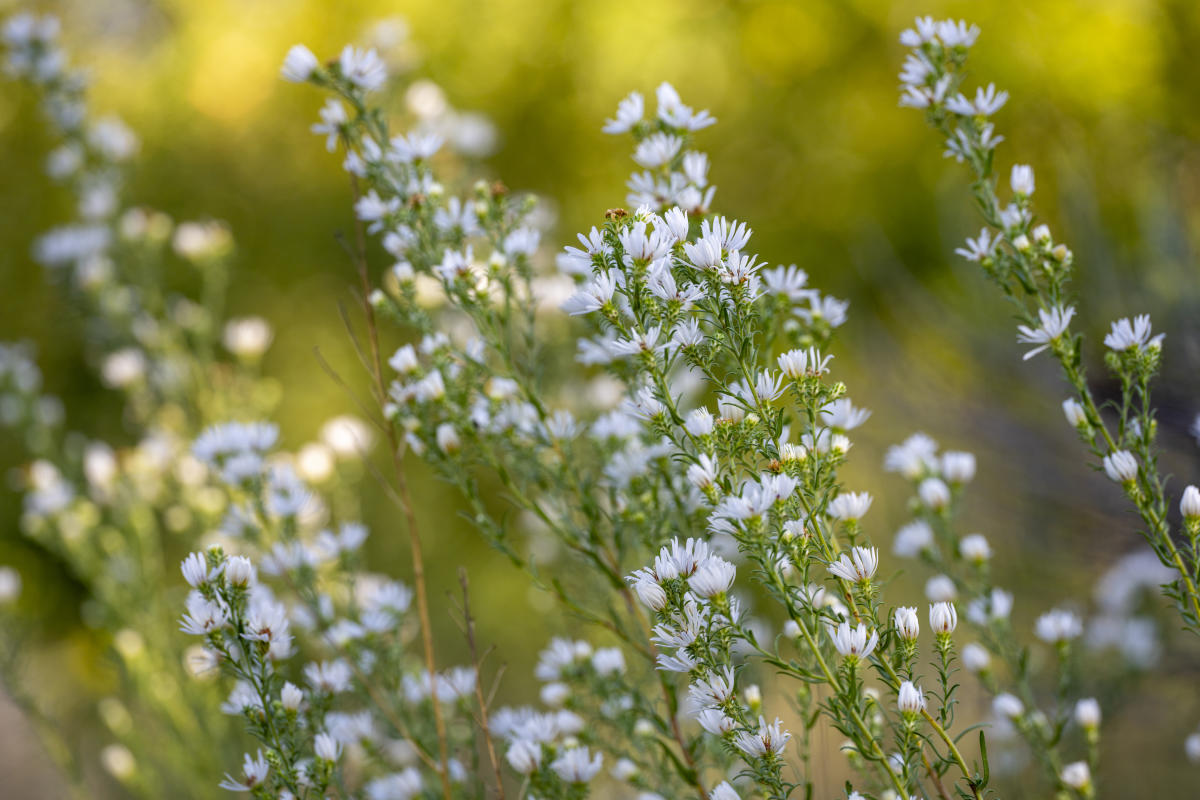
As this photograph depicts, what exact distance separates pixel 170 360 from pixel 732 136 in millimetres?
4332

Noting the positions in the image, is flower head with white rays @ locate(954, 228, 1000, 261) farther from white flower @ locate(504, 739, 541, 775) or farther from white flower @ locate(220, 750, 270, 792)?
white flower @ locate(220, 750, 270, 792)

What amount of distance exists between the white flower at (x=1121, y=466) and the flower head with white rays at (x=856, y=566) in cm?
38

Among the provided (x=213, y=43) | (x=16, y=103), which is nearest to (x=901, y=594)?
(x=213, y=43)

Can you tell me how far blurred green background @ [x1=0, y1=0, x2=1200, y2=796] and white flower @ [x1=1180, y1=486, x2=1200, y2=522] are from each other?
7.55 feet

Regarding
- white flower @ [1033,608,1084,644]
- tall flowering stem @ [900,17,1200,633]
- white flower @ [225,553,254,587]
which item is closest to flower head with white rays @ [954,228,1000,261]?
tall flowering stem @ [900,17,1200,633]

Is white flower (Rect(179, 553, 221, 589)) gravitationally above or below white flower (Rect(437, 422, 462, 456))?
below

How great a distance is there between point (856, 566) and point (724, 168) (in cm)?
546

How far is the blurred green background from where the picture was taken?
12.6 feet

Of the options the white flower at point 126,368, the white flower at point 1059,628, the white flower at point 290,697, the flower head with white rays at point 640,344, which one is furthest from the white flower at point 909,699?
the white flower at point 126,368

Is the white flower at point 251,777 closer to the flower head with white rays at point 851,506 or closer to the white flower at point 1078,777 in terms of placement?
the flower head with white rays at point 851,506

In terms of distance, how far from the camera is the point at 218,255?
8.99ft

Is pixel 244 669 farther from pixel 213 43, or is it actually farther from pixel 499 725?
pixel 213 43

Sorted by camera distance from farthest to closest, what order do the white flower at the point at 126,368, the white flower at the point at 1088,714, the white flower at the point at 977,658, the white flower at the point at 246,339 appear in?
the white flower at the point at 126,368 < the white flower at the point at 246,339 < the white flower at the point at 977,658 < the white flower at the point at 1088,714

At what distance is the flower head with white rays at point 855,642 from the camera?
936 mm
